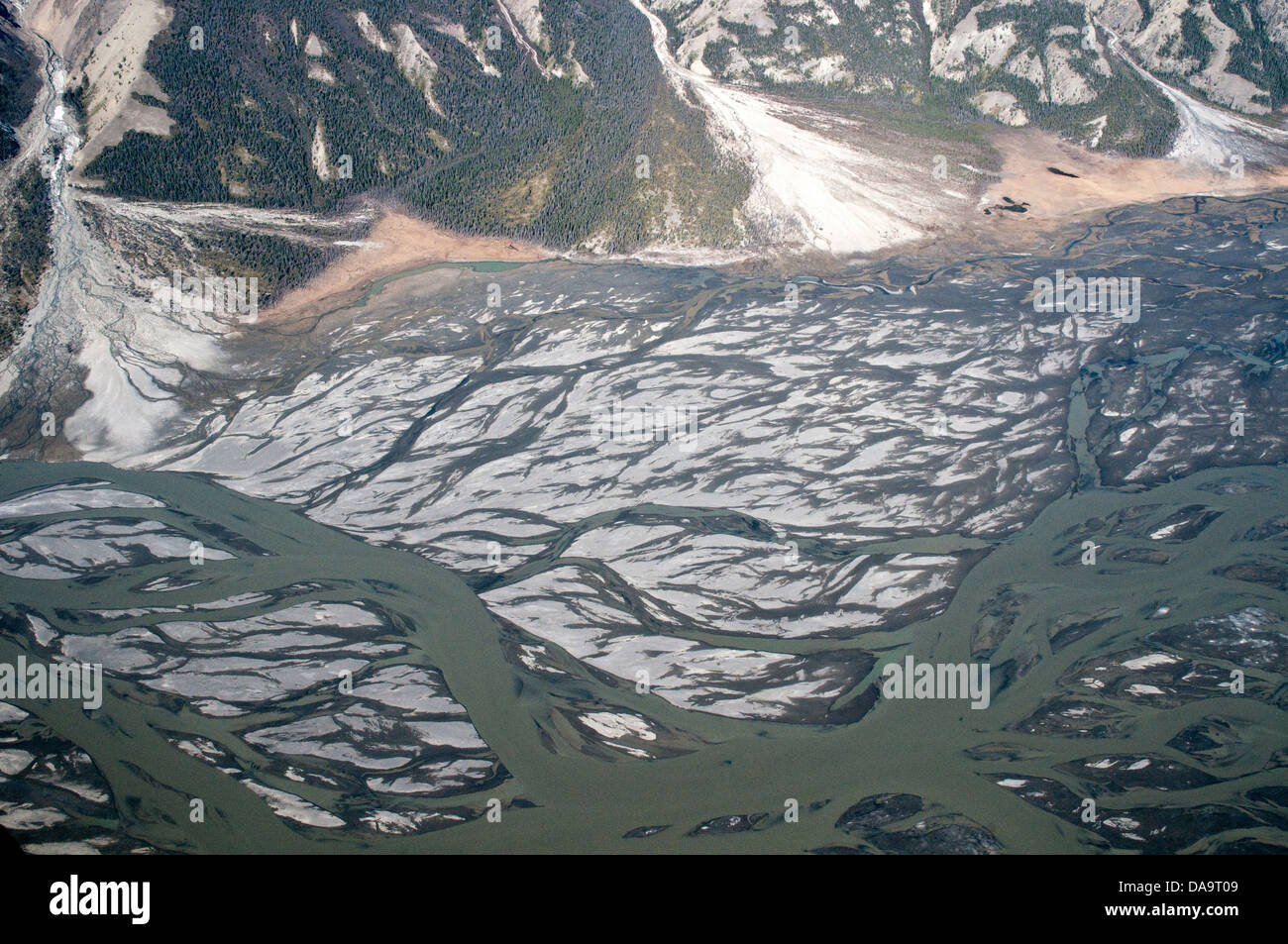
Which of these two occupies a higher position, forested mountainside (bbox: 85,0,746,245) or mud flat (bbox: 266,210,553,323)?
forested mountainside (bbox: 85,0,746,245)

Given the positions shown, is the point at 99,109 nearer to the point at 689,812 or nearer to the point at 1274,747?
the point at 689,812

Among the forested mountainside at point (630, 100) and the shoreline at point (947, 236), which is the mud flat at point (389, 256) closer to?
the shoreline at point (947, 236)

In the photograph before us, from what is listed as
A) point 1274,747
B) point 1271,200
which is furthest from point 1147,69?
point 1274,747

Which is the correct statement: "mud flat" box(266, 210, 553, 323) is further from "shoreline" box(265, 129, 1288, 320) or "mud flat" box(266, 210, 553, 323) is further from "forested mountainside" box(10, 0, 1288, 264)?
"forested mountainside" box(10, 0, 1288, 264)

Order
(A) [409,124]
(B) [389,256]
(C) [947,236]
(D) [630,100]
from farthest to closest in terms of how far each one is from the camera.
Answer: (D) [630,100], (A) [409,124], (C) [947,236], (B) [389,256]

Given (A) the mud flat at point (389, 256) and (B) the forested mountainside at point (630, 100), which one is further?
(B) the forested mountainside at point (630, 100)

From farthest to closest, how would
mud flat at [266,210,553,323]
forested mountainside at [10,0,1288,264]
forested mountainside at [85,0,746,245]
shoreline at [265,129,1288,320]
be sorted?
forested mountainside at [10,0,1288,264] → forested mountainside at [85,0,746,245] → shoreline at [265,129,1288,320] → mud flat at [266,210,553,323]

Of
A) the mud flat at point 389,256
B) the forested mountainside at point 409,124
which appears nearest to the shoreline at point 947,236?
the mud flat at point 389,256

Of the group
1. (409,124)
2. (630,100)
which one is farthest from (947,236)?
(409,124)

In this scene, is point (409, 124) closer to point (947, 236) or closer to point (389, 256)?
point (389, 256)

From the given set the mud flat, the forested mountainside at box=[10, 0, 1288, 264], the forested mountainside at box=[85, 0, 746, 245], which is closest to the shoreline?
the mud flat

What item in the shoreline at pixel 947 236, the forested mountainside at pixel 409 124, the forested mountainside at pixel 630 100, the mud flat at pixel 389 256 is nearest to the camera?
the mud flat at pixel 389 256
